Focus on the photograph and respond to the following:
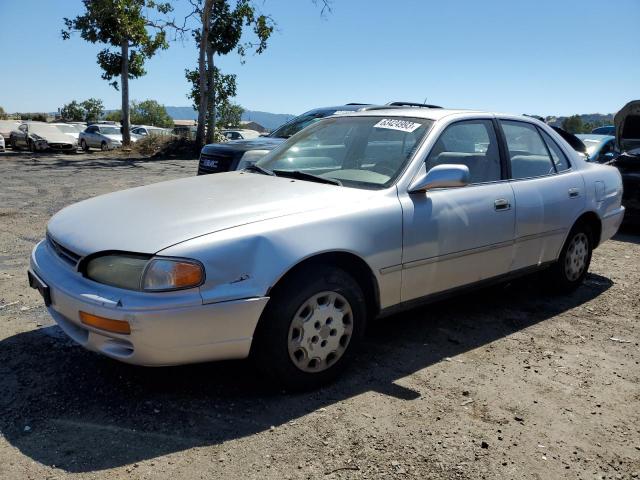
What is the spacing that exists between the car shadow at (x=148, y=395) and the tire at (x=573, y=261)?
3.31 feet

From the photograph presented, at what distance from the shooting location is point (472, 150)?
410 centimetres

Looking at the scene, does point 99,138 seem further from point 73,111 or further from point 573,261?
point 73,111

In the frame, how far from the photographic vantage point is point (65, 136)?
23859 millimetres

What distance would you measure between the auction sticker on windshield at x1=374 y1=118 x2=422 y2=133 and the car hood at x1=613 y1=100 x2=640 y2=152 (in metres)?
9.98

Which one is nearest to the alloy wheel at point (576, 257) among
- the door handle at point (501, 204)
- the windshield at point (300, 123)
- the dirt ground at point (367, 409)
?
the dirt ground at point (367, 409)

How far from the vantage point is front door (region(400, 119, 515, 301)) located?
349 centimetres

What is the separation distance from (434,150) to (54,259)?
244 centimetres

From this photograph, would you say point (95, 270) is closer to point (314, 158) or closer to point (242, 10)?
point (314, 158)

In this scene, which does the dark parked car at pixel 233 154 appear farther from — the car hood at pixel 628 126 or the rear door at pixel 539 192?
the car hood at pixel 628 126

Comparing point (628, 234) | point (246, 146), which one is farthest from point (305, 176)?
point (628, 234)

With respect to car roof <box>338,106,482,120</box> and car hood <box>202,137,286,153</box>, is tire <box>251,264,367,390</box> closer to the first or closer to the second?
car roof <box>338,106,482,120</box>

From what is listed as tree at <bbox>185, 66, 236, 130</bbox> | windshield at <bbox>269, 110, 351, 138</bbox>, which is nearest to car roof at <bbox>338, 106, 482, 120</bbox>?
windshield at <bbox>269, 110, 351, 138</bbox>

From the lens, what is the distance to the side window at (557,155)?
15.6 ft

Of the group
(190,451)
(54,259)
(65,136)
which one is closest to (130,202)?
(54,259)
